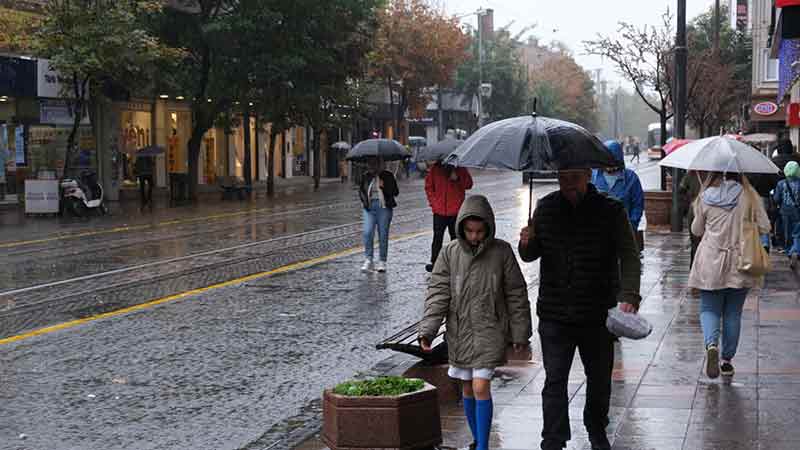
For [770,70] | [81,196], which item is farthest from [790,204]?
[770,70]

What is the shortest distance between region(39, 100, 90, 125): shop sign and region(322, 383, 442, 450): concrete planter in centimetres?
3055

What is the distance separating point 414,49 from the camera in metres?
63.7

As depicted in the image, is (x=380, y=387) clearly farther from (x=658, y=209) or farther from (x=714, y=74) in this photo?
(x=714, y=74)

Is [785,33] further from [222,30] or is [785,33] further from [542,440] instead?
[222,30]

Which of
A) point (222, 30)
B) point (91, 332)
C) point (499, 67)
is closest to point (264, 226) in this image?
point (222, 30)

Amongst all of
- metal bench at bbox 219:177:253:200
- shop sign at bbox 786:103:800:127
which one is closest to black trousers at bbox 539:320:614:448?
shop sign at bbox 786:103:800:127

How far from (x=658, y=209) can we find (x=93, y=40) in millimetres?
14787

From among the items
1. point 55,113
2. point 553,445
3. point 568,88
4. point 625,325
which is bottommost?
point 553,445

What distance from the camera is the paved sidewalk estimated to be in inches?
287

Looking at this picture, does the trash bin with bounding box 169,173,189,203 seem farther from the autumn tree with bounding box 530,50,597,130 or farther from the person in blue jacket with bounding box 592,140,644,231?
the autumn tree with bounding box 530,50,597,130

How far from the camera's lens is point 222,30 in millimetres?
34812

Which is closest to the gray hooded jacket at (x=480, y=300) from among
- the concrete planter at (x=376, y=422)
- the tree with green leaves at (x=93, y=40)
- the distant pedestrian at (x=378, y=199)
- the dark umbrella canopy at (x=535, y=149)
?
the dark umbrella canopy at (x=535, y=149)

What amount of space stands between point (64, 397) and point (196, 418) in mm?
1255

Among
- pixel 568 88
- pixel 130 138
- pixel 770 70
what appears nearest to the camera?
pixel 130 138
